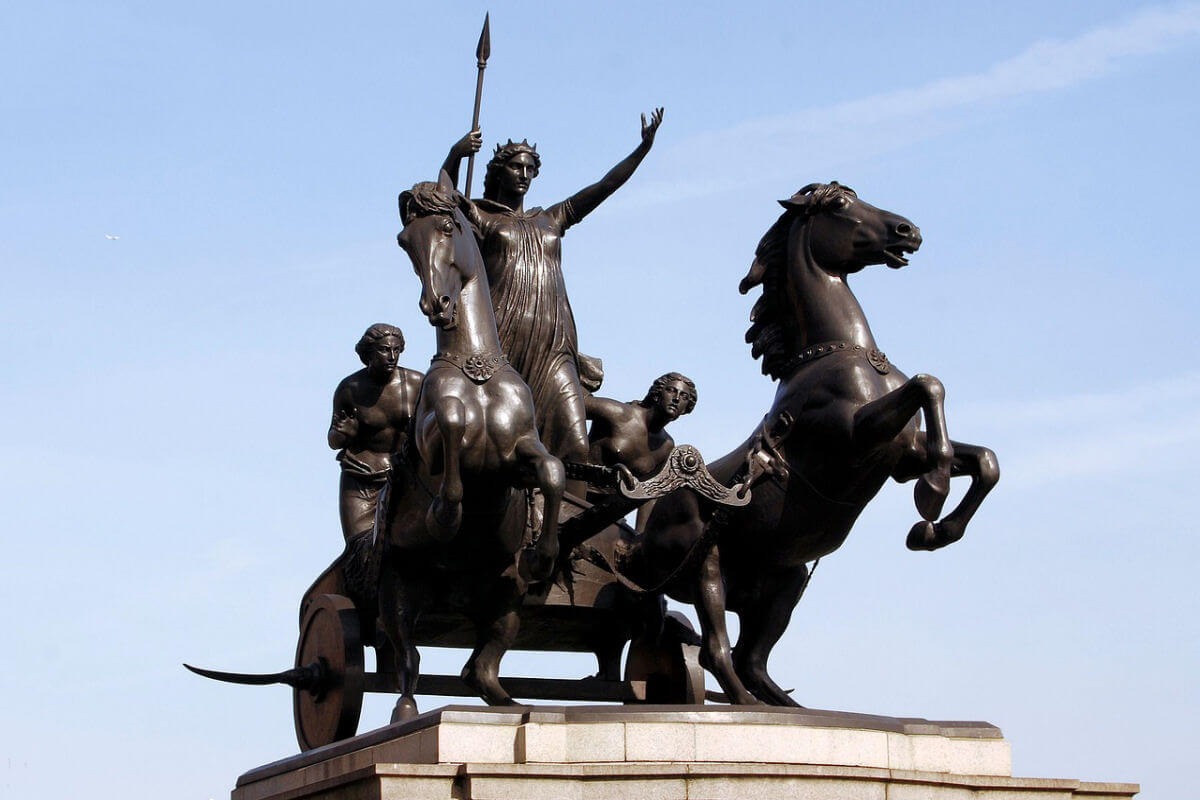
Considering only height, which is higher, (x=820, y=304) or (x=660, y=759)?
(x=820, y=304)

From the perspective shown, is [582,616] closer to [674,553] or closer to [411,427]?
[674,553]

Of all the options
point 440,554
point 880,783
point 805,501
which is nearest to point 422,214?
point 440,554

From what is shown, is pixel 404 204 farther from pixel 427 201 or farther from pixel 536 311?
pixel 536 311

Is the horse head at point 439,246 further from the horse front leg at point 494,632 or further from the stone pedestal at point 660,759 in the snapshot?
the stone pedestal at point 660,759

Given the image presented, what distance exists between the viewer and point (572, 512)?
13.4 meters

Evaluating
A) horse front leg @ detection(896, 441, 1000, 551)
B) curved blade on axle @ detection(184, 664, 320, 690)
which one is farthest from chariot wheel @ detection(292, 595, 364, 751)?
horse front leg @ detection(896, 441, 1000, 551)

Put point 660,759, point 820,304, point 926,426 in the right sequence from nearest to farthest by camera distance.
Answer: point 660,759 → point 926,426 → point 820,304

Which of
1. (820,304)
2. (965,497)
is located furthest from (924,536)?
(820,304)

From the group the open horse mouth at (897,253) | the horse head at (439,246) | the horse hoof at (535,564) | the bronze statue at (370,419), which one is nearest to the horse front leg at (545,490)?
the horse hoof at (535,564)

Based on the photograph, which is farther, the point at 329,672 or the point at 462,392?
the point at 329,672

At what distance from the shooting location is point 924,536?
1212 centimetres

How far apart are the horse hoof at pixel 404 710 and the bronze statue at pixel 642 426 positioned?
97.3 inches

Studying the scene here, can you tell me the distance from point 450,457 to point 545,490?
1.85ft

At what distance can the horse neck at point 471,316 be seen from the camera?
12.1 metres
